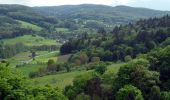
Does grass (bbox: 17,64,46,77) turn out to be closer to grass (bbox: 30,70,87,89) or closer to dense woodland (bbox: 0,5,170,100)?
dense woodland (bbox: 0,5,170,100)

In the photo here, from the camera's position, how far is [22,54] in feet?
566

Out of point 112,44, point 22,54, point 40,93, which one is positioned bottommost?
point 22,54

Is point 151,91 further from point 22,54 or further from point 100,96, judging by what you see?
point 22,54

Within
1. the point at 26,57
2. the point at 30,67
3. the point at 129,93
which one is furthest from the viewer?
the point at 26,57

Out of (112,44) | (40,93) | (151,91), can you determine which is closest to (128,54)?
(112,44)

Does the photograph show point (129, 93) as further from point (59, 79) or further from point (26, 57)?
point (26, 57)

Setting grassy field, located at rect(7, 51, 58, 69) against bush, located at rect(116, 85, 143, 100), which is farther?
grassy field, located at rect(7, 51, 58, 69)

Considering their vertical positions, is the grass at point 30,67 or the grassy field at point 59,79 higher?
the grassy field at point 59,79

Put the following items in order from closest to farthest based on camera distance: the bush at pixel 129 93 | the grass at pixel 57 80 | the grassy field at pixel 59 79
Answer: the bush at pixel 129 93, the grass at pixel 57 80, the grassy field at pixel 59 79

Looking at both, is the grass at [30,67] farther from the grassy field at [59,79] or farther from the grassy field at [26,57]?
the grassy field at [59,79]

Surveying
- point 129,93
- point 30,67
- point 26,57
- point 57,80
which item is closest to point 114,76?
point 129,93

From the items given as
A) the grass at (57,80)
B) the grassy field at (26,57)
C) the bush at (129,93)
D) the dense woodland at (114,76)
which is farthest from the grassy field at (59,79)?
the grassy field at (26,57)

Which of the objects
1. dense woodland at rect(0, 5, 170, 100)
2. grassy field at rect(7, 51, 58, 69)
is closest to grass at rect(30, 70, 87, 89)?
dense woodland at rect(0, 5, 170, 100)

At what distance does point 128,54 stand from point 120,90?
5337 cm
